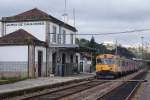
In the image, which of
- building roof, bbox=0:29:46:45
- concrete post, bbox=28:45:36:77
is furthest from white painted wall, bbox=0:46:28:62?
building roof, bbox=0:29:46:45

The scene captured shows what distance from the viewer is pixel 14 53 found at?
45.6m

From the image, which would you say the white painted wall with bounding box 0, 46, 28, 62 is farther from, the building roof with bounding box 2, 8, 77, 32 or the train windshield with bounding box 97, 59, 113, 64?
the train windshield with bounding box 97, 59, 113, 64

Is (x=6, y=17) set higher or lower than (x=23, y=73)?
higher

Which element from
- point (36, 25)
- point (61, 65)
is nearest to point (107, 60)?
point (61, 65)

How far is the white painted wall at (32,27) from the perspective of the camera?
5050 centimetres

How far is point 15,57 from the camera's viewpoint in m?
45.5

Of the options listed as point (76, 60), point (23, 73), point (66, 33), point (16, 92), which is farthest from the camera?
point (76, 60)

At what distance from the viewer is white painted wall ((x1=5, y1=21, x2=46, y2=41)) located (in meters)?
50.5

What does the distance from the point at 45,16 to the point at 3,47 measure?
7.01 m

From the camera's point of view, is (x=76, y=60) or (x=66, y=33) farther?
(x=76, y=60)

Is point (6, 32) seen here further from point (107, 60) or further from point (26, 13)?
point (107, 60)

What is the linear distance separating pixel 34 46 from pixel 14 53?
224 cm

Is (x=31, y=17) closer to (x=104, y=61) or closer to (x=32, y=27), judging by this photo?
(x=32, y=27)

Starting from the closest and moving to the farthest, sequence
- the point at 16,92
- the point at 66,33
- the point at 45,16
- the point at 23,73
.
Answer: the point at 16,92, the point at 23,73, the point at 45,16, the point at 66,33
